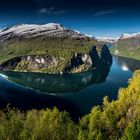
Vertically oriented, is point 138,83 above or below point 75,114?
above

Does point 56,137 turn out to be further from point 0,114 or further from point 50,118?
point 0,114

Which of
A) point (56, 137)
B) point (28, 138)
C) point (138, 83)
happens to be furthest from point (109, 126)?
point (138, 83)

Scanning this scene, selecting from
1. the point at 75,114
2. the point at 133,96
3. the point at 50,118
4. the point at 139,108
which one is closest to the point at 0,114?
the point at 50,118

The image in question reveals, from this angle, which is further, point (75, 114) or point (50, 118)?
point (75, 114)

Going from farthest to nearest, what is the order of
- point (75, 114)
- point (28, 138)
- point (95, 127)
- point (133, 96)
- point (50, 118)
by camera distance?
point (75, 114) → point (133, 96) → point (95, 127) → point (50, 118) → point (28, 138)

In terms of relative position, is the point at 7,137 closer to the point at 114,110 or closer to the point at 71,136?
the point at 71,136

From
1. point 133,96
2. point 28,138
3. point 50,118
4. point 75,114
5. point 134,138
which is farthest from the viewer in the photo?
point 75,114
